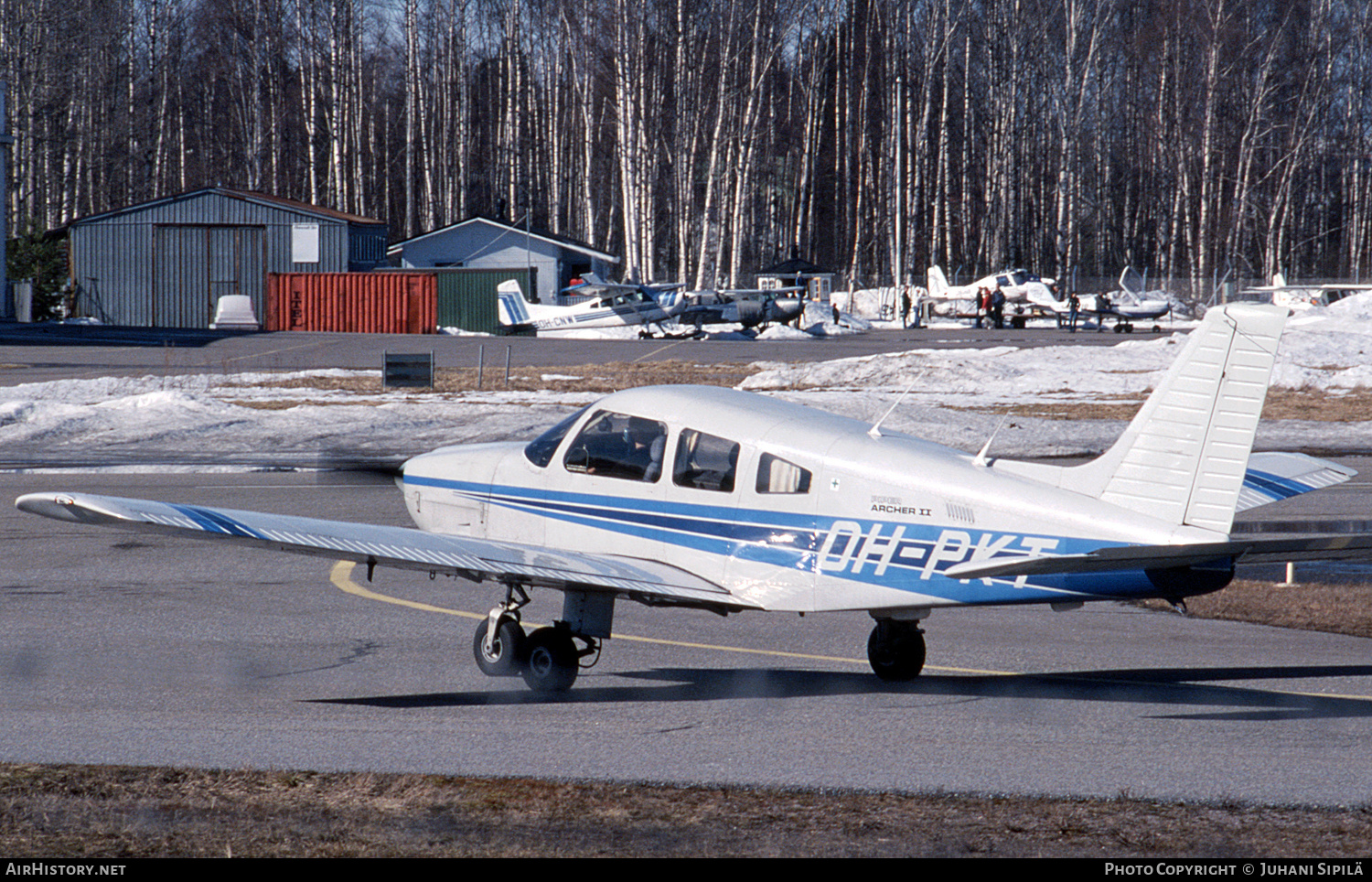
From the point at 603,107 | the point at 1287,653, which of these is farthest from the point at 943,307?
the point at 1287,653

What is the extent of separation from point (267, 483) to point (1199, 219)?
6999cm

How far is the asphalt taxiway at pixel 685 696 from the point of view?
22.6 feet

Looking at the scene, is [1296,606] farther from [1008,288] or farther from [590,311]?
[1008,288]

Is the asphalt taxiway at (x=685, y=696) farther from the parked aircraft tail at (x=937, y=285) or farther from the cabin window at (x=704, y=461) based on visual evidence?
the parked aircraft tail at (x=937, y=285)

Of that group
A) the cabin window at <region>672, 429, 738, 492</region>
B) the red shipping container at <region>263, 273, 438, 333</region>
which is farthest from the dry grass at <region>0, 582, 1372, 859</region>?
the red shipping container at <region>263, 273, 438, 333</region>

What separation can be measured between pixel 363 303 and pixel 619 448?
53310 mm

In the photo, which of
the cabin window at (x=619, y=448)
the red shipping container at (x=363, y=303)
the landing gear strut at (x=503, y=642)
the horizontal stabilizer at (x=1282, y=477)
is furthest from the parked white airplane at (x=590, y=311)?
the landing gear strut at (x=503, y=642)

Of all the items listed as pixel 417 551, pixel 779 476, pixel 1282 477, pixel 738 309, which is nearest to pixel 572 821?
pixel 417 551

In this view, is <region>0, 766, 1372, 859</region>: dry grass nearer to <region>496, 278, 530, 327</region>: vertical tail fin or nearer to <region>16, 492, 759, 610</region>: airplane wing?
<region>16, 492, 759, 610</region>: airplane wing

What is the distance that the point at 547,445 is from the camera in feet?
30.4

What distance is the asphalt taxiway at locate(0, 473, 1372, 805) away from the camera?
6.89m

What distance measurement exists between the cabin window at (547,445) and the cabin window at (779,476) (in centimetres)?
157

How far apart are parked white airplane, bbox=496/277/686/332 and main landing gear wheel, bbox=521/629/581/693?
160ft

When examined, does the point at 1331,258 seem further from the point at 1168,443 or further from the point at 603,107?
the point at 1168,443
